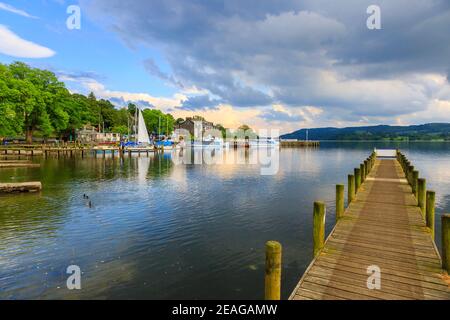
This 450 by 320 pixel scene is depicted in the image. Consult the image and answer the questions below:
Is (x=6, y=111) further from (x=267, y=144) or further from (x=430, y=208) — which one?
(x=267, y=144)

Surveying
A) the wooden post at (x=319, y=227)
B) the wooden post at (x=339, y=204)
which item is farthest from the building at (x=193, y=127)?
the wooden post at (x=319, y=227)

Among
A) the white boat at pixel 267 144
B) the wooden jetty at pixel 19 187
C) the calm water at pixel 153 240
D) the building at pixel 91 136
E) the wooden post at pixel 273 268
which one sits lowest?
the calm water at pixel 153 240

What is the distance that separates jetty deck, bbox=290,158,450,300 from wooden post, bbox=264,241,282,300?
1089mm

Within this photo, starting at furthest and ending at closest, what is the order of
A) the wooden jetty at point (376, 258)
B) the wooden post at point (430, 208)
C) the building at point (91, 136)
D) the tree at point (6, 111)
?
the building at point (91, 136), the tree at point (6, 111), the wooden post at point (430, 208), the wooden jetty at point (376, 258)

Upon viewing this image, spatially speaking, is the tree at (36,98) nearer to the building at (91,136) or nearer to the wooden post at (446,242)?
the building at (91,136)

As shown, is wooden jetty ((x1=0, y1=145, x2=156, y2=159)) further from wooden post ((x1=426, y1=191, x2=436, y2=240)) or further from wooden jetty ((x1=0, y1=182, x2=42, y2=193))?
wooden post ((x1=426, y1=191, x2=436, y2=240))

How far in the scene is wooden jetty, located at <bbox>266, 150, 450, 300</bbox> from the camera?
7.17m

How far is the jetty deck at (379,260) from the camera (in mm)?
7219

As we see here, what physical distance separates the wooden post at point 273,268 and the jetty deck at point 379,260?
42.9 inches

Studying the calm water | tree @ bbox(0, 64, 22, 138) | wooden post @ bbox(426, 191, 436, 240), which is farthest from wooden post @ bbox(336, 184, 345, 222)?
tree @ bbox(0, 64, 22, 138)

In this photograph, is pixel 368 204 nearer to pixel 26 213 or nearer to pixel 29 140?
pixel 26 213

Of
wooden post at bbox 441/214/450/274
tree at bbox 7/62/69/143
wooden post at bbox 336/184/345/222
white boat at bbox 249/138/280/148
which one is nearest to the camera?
wooden post at bbox 441/214/450/274

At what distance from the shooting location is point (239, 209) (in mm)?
20766

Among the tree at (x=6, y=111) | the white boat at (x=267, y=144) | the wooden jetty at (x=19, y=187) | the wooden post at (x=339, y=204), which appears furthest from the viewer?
the white boat at (x=267, y=144)
